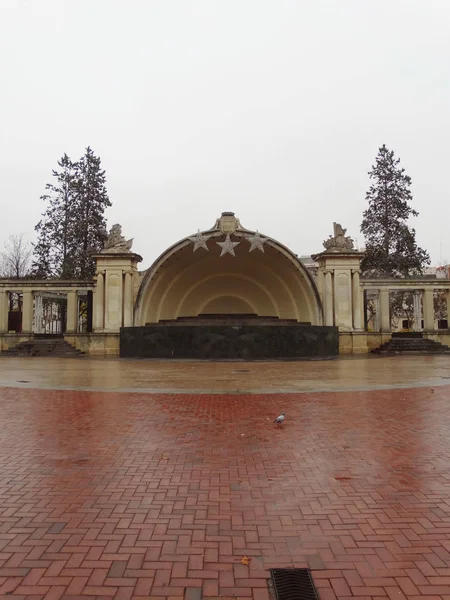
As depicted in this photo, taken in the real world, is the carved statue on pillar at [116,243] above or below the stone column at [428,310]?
above

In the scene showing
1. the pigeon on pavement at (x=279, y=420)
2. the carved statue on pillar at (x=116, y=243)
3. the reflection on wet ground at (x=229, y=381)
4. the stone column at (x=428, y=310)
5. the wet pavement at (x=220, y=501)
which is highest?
the carved statue on pillar at (x=116, y=243)

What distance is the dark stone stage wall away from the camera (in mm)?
26891

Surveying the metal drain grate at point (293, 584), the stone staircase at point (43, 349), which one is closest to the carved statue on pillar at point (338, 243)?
the stone staircase at point (43, 349)

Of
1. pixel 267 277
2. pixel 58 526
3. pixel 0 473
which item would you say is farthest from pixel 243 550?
pixel 267 277

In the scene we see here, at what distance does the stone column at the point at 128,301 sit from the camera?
107 feet

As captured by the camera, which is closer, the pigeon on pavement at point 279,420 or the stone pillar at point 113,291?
the pigeon on pavement at point 279,420

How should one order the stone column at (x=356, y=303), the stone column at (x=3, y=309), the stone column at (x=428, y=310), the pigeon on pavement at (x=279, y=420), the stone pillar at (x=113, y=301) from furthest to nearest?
the stone column at (x=3, y=309) < the stone column at (x=428, y=310) < the stone column at (x=356, y=303) < the stone pillar at (x=113, y=301) < the pigeon on pavement at (x=279, y=420)

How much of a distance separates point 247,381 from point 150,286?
19366 millimetres

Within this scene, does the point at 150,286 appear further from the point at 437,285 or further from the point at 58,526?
the point at 58,526

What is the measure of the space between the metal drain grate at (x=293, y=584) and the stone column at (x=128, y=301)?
30.2 metres

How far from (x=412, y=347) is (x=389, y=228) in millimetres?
16074

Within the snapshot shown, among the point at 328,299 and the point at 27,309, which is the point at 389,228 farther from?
the point at 27,309

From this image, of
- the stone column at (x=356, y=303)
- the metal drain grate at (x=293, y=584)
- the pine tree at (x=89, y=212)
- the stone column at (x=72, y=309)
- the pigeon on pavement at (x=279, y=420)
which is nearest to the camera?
the metal drain grate at (x=293, y=584)

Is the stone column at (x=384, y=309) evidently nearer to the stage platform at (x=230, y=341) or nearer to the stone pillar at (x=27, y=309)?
the stage platform at (x=230, y=341)
